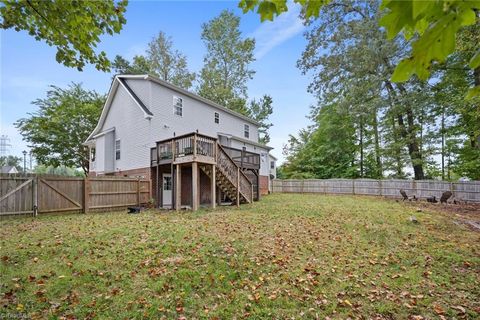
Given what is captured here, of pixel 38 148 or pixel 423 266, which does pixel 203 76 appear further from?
pixel 423 266

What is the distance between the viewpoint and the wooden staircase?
12.4m

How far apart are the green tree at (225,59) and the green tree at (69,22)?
2363cm

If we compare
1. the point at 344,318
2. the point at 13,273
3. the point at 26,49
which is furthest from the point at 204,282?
the point at 26,49

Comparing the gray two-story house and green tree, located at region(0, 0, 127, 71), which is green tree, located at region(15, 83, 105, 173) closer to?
the gray two-story house

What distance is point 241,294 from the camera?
379 centimetres

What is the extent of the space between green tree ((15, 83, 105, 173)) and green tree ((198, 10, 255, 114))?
11.7 meters

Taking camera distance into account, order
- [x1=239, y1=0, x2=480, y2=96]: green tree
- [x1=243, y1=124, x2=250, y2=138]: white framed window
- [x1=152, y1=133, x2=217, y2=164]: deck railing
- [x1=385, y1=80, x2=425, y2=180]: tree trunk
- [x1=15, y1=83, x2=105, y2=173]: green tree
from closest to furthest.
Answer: [x1=239, y1=0, x2=480, y2=96]: green tree → [x1=152, y1=133, x2=217, y2=164]: deck railing → [x1=385, y1=80, x2=425, y2=180]: tree trunk → [x1=243, y1=124, x2=250, y2=138]: white framed window → [x1=15, y1=83, x2=105, y2=173]: green tree

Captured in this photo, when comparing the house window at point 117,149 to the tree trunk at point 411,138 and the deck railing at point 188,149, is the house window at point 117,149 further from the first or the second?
the tree trunk at point 411,138

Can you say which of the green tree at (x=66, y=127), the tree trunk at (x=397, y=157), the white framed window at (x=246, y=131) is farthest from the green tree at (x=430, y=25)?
the green tree at (x=66, y=127)

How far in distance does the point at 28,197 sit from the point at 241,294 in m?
9.87

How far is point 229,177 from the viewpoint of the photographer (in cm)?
1277

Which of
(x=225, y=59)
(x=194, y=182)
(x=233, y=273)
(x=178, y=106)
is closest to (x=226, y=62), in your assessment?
(x=225, y=59)

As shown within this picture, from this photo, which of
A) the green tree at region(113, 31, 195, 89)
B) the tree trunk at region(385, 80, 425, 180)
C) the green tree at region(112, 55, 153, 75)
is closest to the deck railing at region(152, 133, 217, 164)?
the tree trunk at region(385, 80, 425, 180)

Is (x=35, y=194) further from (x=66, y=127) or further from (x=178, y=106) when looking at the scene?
(x=66, y=127)
